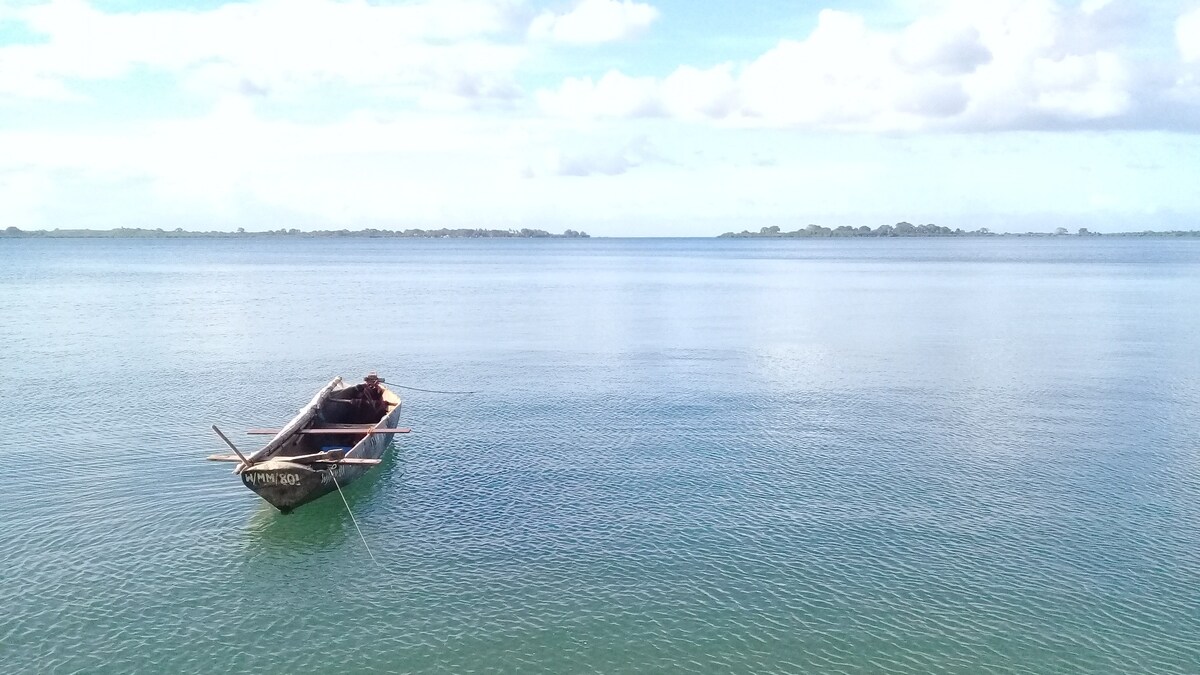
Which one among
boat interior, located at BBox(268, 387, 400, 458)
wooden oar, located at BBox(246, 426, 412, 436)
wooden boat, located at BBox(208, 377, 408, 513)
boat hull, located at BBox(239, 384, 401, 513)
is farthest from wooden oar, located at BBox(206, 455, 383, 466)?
wooden oar, located at BBox(246, 426, 412, 436)

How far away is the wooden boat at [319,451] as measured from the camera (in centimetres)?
3019

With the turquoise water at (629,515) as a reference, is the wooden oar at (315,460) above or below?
above

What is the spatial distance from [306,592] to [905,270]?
560 ft

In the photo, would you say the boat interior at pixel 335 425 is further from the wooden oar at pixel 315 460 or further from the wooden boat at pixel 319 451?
the wooden oar at pixel 315 460

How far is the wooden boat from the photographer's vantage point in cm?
3019

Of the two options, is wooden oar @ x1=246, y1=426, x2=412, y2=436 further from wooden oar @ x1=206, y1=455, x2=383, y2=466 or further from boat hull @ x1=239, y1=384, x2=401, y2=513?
wooden oar @ x1=206, y1=455, x2=383, y2=466

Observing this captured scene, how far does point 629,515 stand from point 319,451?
14.9 m

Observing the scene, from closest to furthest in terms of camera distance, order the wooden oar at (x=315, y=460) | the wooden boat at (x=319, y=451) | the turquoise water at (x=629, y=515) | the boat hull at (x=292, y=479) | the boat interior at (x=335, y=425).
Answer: the turquoise water at (x=629, y=515), the boat hull at (x=292, y=479), the wooden boat at (x=319, y=451), the wooden oar at (x=315, y=460), the boat interior at (x=335, y=425)

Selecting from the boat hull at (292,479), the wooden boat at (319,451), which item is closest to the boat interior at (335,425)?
the wooden boat at (319,451)

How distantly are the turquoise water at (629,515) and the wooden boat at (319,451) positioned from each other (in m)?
1.08

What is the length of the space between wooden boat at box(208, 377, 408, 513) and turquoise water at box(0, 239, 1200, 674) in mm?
1085

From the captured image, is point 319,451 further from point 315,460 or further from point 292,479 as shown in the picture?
point 292,479

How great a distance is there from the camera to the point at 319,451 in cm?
3759

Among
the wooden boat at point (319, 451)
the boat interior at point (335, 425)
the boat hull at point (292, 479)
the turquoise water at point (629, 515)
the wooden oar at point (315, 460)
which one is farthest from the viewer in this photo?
the boat interior at point (335, 425)
